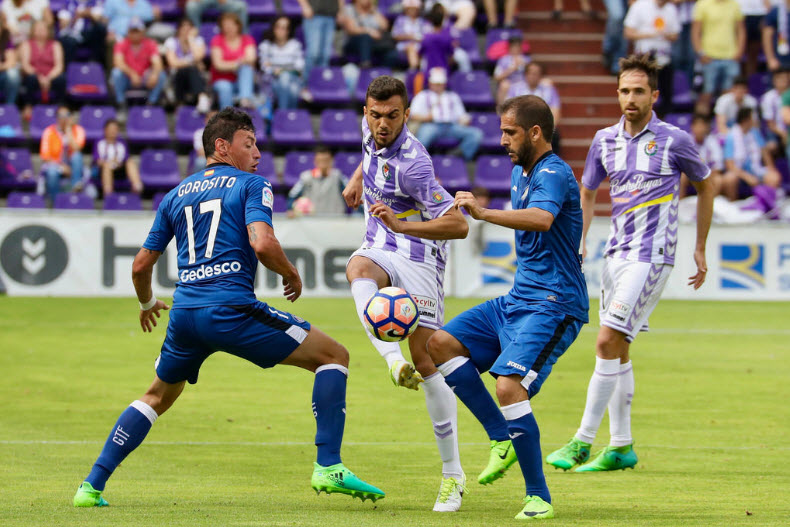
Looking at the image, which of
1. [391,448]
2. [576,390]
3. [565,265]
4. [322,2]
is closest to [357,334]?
[576,390]

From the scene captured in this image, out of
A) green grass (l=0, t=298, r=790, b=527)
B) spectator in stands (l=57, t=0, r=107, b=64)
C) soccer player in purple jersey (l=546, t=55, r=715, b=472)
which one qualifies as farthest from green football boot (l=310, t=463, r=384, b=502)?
spectator in stands (l=57, t=0, r=107, b=64)

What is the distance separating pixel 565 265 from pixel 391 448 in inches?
93.9

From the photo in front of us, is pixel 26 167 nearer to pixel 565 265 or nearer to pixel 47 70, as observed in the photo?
pixel 47 70

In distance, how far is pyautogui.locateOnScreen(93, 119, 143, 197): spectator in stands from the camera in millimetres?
19469

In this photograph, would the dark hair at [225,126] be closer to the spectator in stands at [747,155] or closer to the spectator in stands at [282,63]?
the spectator in stands at [282,63]

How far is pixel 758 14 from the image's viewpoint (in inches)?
902

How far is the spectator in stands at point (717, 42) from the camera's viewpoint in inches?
856

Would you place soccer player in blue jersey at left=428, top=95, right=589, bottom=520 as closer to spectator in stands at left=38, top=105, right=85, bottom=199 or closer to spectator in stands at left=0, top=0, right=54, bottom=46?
spectator in stands at left=38, top=105, right=85, bottom=199

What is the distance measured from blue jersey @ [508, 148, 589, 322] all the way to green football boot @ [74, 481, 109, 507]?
2.50m

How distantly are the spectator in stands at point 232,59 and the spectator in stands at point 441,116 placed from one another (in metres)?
Answer: 3.00

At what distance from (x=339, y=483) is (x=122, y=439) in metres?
1.23

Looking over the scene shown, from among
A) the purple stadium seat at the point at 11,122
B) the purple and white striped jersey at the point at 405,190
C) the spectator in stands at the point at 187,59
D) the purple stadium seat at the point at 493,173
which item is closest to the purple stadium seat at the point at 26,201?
the purple stadium seat at the point at 11,122

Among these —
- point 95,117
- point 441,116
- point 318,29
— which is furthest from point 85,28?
point 441,116

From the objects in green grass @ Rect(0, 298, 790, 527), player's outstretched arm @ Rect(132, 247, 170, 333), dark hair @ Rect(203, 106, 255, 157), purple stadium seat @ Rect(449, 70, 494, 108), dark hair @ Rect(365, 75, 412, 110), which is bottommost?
green grass @ Rect(0, 298, 790, 527)
